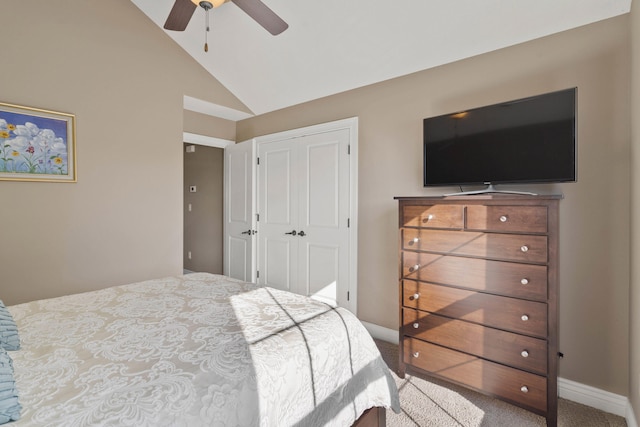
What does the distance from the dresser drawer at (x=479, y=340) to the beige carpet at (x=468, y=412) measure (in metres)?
0.32

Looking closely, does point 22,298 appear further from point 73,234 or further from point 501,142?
point 501,142

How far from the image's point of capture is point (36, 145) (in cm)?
254

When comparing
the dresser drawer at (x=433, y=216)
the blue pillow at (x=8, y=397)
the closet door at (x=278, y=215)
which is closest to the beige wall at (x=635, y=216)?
the dresser drawer at (x=433, y=216)

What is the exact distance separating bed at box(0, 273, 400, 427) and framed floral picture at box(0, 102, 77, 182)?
137cm

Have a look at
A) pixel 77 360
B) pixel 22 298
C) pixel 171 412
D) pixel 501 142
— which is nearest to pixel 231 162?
pixel 22 298

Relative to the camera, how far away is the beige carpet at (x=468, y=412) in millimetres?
1889

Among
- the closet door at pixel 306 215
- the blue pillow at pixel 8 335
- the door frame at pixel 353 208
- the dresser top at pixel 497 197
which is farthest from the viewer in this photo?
the closet door at pixel 306 215

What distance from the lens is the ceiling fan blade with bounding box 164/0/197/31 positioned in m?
2.16

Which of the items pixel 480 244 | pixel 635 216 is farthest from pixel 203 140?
pixel 635 216

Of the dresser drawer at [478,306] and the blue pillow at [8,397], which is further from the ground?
the blue pillow at [8,397]

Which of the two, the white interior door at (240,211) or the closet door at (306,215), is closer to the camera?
the closet door at (306,215)

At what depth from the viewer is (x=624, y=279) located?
196 centimetres

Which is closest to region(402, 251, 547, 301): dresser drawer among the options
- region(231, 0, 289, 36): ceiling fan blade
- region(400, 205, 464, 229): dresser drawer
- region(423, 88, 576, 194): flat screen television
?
region(400, 205, 464, 229): dresser drawer

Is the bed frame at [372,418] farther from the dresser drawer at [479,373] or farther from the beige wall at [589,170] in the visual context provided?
the beige wall at [589,170]
